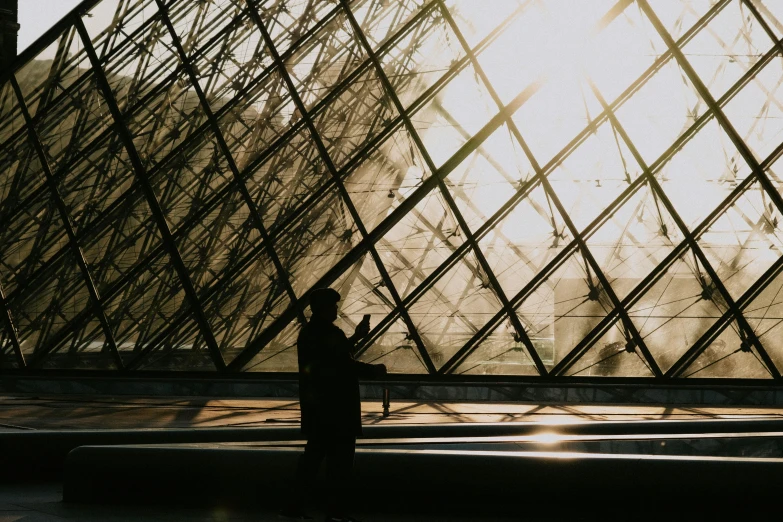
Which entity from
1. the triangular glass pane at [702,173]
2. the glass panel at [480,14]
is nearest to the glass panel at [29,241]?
the glass panel at [480,14]

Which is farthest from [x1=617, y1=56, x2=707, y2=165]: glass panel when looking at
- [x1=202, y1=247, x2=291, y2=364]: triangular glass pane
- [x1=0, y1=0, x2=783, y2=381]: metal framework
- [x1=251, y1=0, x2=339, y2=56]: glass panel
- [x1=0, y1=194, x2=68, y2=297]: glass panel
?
[x1=0, y1=194, x2=68, y2=297]: glass panel

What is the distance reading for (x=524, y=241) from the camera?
586 inches

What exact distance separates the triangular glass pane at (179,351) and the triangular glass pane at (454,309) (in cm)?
270

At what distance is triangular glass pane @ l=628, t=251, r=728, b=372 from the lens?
14.3 meters

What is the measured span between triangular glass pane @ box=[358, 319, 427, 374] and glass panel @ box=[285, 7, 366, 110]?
134 inches

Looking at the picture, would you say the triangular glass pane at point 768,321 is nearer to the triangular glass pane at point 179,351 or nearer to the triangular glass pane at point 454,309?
the triangular glass pane at point 454,309

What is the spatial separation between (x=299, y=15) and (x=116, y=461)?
37.9 ft

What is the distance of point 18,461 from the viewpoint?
721 centimetres

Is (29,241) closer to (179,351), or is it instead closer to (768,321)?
(179,351)

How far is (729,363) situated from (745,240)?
1520 mm

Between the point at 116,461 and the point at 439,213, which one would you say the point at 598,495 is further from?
the point at 439,213

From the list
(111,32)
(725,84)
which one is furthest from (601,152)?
(111,32)

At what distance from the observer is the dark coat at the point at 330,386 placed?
5.58 m

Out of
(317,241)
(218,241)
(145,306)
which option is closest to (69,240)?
(145,306)
